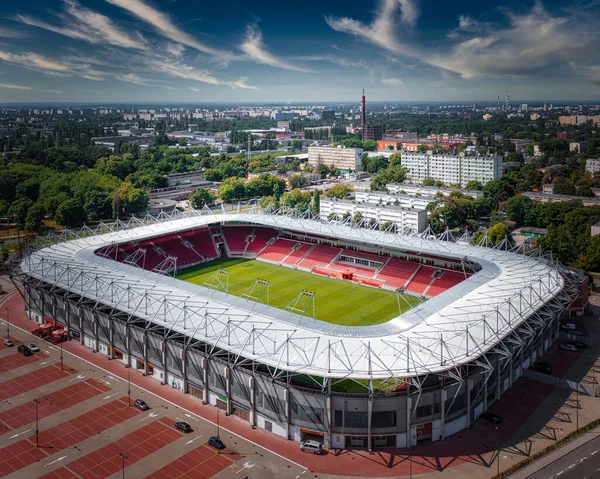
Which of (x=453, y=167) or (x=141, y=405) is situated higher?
(x=453, y=167)

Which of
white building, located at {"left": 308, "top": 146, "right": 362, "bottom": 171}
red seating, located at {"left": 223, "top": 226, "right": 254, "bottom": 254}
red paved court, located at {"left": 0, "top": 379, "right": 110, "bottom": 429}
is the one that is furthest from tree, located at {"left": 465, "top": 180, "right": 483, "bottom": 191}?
red paved court, located at {"left": 0, "top": 379, "right": 110, "bottom": 429}

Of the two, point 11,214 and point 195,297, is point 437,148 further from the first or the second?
point 195,297

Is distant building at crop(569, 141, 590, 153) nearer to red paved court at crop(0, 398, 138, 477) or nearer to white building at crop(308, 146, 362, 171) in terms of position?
white building at crop(308, 146, 362, 171)

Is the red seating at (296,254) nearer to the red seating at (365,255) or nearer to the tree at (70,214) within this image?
the red seating at (365,255)

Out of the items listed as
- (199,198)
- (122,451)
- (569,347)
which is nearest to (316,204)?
(199,198)

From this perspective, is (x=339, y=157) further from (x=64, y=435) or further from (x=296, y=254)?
(x=64, y=435)
